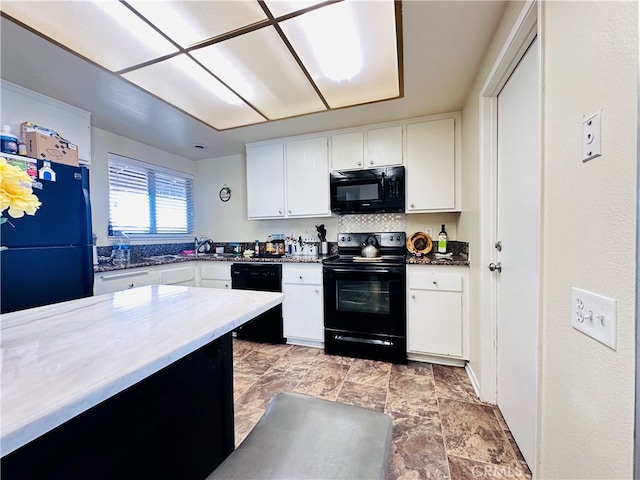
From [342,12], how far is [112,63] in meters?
1.54

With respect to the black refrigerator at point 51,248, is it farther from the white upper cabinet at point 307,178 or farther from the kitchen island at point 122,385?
the white upper cabinet at point 307,178

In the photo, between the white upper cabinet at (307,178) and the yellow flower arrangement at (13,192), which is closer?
the yellow flower arrangement at (13,192)

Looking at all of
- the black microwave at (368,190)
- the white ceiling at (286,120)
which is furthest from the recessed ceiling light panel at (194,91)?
the black microwave at (368,190)

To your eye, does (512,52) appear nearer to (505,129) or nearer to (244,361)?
(505,129)

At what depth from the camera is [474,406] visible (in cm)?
175

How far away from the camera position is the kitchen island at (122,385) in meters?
0.44

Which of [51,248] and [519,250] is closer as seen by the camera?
[519,250]

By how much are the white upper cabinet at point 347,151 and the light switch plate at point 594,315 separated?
2.25m

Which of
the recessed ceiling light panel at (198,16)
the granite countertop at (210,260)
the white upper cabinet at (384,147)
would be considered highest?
the recessed ceiling light panel at (198,16)

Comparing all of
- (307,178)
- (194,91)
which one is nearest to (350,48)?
(194,91)

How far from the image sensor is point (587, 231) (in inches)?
27.9

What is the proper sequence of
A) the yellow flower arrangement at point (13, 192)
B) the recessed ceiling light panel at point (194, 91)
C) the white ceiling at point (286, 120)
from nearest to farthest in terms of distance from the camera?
the yellow flower arrangement at point (13, 192) → the white ceiling at point (286, 120) → the recessed ceiling light panel at point (194, 91)

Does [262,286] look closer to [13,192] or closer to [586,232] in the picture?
[13,192]

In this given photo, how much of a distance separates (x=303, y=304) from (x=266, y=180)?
1524 millimetres
